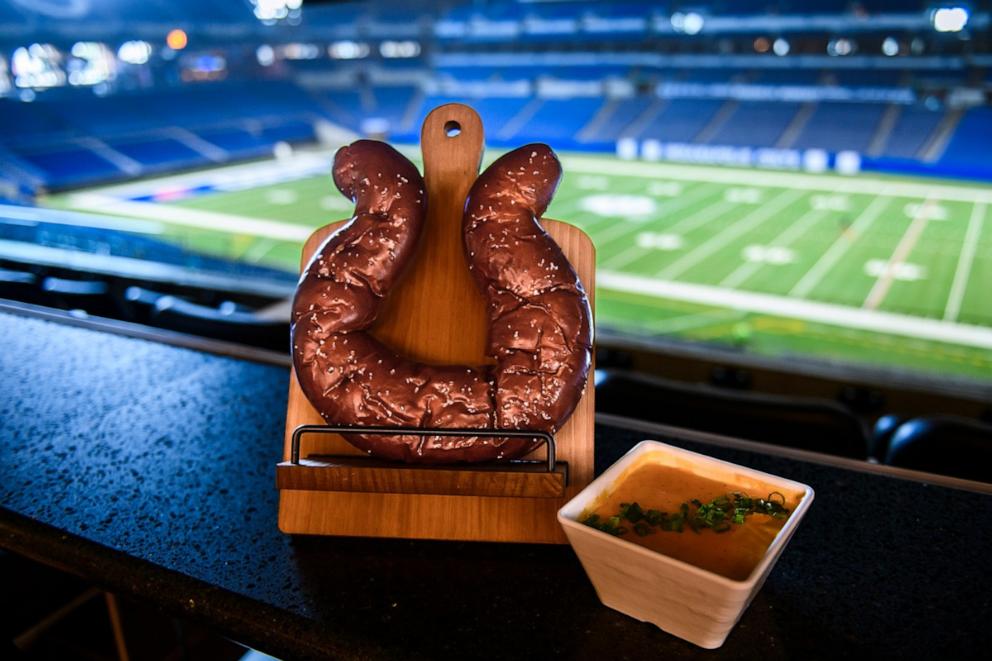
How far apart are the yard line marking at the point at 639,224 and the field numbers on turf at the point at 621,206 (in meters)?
0.21

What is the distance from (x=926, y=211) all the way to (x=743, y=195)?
9.18ft

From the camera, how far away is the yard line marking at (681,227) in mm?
9602

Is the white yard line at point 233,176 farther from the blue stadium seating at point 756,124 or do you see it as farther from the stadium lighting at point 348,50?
the blue stadium seating at point 756,124

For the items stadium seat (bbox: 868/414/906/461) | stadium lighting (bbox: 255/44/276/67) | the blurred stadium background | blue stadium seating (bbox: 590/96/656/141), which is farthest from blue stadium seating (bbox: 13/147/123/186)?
stadium seat (bbox: 868/414/906/461)

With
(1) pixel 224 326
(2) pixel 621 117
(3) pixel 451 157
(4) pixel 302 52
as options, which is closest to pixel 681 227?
(2) pixel 621 117

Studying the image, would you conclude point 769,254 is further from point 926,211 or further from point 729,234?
point 926,211

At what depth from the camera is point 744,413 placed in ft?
5.36

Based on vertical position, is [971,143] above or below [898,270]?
above

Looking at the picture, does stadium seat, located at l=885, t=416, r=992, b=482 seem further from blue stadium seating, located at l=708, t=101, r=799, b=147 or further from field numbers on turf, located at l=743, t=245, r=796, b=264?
blue stadium seating, located at l=708, t=101, r=799, b=147

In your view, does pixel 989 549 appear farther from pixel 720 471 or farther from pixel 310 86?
pixel 310 86

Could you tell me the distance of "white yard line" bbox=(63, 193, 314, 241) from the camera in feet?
36.3

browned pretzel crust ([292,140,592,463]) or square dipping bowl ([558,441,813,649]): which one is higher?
browned pretzel crust ([292,140,592,463])

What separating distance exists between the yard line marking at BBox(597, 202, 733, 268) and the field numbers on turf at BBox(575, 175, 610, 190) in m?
2.37

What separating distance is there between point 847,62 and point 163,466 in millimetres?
17536
